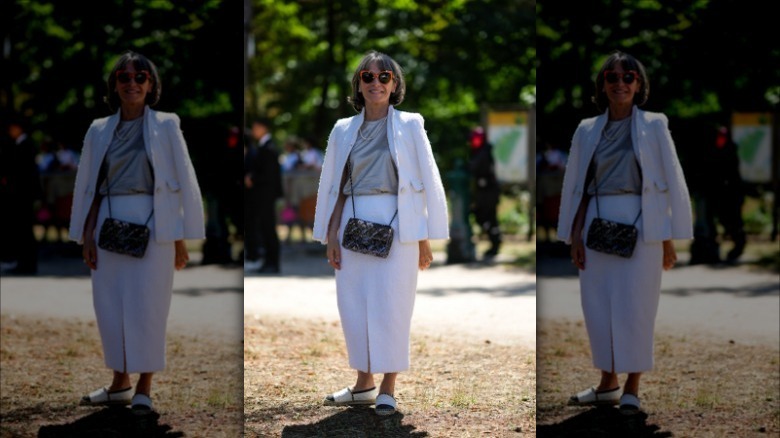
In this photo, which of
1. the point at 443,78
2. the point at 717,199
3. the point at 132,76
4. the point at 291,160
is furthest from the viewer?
the point at 291,160

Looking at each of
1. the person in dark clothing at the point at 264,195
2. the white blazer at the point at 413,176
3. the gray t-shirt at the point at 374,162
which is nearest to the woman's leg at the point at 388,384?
the white blazer at the point at 413,176

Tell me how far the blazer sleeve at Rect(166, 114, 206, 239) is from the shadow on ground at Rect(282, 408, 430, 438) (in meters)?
1.38

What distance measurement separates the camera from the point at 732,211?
543 cm

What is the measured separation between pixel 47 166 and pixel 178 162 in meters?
1.12

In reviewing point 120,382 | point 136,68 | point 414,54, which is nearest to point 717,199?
point 136,68

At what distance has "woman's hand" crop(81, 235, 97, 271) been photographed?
5031 mm

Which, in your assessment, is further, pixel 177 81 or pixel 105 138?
pixel 177 81

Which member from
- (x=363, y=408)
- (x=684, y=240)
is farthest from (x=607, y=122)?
(x=363, y=408)

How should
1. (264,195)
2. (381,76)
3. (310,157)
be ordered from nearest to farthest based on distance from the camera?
1. (381,76)
2. (264,195)
3. (310,157)

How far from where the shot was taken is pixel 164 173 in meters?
4.87

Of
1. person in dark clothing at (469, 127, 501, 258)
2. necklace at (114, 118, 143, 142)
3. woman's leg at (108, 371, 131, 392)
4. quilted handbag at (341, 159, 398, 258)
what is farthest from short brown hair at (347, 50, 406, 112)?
person in dark clothing at (469, 127, 501, 258)

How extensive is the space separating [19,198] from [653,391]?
3455 millimetres

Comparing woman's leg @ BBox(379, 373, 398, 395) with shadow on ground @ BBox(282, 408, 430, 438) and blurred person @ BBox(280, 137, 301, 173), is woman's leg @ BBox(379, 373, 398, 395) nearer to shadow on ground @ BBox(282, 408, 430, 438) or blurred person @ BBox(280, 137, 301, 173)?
shadow on ground @ BBox(282, 408, 430, 438)

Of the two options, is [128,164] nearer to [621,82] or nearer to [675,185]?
[621,82]
